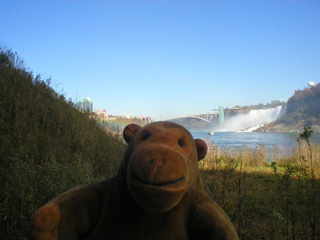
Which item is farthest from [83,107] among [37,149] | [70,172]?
[70,172]

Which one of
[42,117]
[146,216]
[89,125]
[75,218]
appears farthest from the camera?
[89,125]

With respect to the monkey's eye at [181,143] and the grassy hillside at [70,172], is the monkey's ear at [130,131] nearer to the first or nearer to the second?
the monkey's eye at [181,143]

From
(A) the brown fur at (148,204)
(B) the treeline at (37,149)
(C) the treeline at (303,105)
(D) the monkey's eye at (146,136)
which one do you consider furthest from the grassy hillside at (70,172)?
(C) the treeline at (303,105)

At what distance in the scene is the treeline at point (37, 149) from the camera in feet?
7.30

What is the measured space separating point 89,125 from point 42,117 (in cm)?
123

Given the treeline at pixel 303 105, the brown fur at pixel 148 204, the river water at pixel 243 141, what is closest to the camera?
the brown fur at pixel 148 204

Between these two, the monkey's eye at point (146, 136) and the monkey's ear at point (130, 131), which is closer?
the monkey's eye at point (146, 136)

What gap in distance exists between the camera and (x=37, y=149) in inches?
142

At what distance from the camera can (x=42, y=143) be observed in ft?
12.7

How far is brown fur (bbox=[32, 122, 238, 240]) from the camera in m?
1.01

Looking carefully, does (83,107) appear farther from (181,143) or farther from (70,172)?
(181,143)

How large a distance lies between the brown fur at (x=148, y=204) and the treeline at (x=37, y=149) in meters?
1.00

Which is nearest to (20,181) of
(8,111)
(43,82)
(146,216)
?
(146,216)

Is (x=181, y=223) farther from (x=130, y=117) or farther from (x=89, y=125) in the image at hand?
(x=130, y=117)
